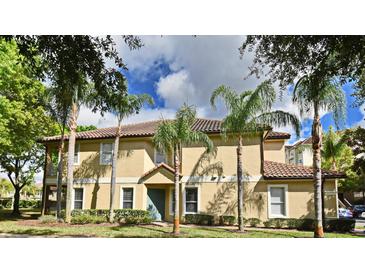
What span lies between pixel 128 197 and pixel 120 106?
16.6ft

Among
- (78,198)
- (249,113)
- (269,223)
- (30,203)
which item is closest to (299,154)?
(269,223)

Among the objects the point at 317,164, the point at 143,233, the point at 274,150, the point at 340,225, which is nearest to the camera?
the point at 317,164

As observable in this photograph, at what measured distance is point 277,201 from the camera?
9688mm

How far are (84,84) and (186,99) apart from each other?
2888mm

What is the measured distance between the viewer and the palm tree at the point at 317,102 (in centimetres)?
514

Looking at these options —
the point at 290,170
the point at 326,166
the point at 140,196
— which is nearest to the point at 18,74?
the point at 140,196

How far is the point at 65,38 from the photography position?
5.03 metres

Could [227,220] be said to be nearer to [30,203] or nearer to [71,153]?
[71,153]

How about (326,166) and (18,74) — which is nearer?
(326,166)

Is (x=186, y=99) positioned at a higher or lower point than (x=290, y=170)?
higher

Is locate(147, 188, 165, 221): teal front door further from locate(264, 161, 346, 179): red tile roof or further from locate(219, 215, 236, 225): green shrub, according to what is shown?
locate(264, 161, 346, 179): red tile roof
